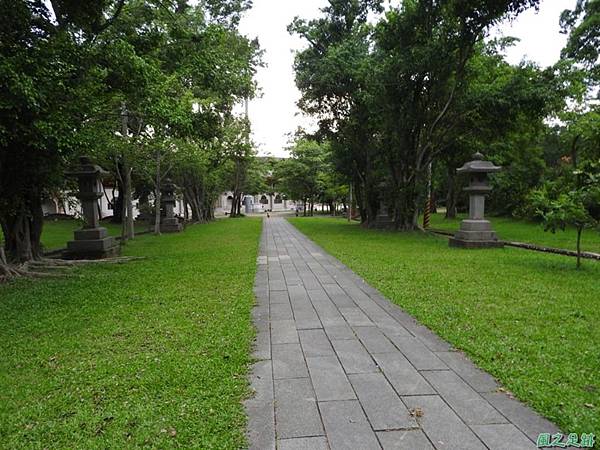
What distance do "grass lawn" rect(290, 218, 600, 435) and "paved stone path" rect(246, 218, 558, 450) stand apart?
231 mm

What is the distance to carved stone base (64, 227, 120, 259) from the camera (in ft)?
30.9

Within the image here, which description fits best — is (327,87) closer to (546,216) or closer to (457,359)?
(546,216)

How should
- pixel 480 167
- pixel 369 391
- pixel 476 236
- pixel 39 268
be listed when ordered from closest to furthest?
pixel 369 391
pixel 39 268
pixel 476 236
pixel 480 167

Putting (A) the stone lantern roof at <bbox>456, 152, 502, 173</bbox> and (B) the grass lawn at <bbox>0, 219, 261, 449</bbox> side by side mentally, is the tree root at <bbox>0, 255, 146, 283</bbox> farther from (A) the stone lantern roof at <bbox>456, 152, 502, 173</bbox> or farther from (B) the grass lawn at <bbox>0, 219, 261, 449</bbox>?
(A) the stone lantern roof at <bbox>456, 152, 502, 173</bbox>

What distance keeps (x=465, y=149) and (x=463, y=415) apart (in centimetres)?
1690

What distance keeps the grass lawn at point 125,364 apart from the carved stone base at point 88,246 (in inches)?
128

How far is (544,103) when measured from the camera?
40.0 ft

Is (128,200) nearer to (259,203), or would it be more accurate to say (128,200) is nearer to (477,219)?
(477,219)

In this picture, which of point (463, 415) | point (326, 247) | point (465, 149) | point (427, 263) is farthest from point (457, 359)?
point (465, 149)

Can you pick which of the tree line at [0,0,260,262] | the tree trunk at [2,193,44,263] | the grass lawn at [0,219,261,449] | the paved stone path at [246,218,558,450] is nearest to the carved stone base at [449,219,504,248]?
the paved stone path at [246,218,558,450]

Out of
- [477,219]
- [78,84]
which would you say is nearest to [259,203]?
[477,219]

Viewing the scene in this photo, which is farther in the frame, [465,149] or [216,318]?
[465,149]

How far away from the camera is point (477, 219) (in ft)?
35.6

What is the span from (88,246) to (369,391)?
8.94 metres
